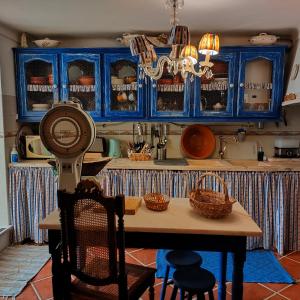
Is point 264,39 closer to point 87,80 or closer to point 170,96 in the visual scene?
point 170,96

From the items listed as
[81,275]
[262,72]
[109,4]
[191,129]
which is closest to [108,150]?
[191,129]

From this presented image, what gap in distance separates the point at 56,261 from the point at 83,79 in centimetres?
229

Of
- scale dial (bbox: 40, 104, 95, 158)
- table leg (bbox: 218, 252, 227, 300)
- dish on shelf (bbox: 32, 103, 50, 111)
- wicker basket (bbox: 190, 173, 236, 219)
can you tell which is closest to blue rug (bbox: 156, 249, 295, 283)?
table leg (bbox: 218, 252, 227, 300)

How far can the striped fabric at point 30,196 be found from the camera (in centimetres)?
326

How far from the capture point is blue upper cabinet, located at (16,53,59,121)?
3357mm

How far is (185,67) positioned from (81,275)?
1.45 metres

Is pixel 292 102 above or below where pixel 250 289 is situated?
above

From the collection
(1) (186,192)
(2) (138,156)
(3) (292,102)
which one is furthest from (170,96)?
(3) (292,102)

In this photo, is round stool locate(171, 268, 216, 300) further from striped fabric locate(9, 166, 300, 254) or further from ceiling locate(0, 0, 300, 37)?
ceiling locate(0, 0, 300, 37)

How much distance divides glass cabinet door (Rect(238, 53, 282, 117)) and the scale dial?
2099mm

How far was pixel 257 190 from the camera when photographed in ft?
10.1

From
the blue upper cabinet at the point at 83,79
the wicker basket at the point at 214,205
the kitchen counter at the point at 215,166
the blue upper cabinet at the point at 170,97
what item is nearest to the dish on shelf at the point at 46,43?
the blue upper cabinet at the point at 83,79

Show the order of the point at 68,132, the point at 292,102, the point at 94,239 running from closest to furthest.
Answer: the point at 94,239, the point at 68,132, the point at 292,102

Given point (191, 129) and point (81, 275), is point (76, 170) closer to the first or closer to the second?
point (81, 275)
